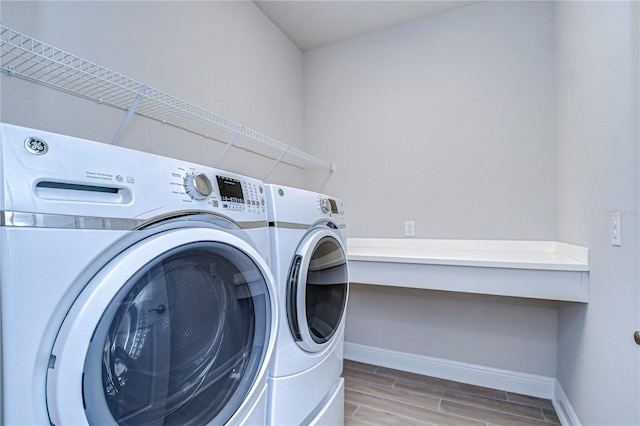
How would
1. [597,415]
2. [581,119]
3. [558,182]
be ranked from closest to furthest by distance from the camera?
[597,415] → [581,119] → [558,182]

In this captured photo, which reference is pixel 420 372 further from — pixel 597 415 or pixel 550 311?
pixel 597 415

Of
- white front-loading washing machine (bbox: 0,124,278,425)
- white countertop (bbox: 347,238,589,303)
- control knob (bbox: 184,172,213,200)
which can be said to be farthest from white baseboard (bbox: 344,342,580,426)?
control knob (bbox: 184,172,213,200)

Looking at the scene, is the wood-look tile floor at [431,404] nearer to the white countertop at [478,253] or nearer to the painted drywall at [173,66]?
the white countertop at [478,253]

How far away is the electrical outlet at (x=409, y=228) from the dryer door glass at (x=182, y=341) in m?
1.51

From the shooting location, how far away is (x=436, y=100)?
210 centimetres

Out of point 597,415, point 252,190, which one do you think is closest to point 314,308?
point 252,190

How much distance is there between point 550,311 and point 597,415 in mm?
705

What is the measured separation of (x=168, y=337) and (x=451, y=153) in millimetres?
1959

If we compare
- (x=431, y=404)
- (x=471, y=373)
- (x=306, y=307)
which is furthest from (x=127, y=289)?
(x=471, y=373)

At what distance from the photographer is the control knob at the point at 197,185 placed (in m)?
0.68

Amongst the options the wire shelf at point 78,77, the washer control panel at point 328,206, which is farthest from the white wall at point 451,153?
the wire shelf at point 78,77

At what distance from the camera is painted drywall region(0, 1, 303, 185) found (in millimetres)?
1016

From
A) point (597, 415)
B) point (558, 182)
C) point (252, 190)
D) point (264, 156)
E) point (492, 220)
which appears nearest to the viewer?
point (252, 190)

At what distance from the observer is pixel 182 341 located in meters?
0.70
